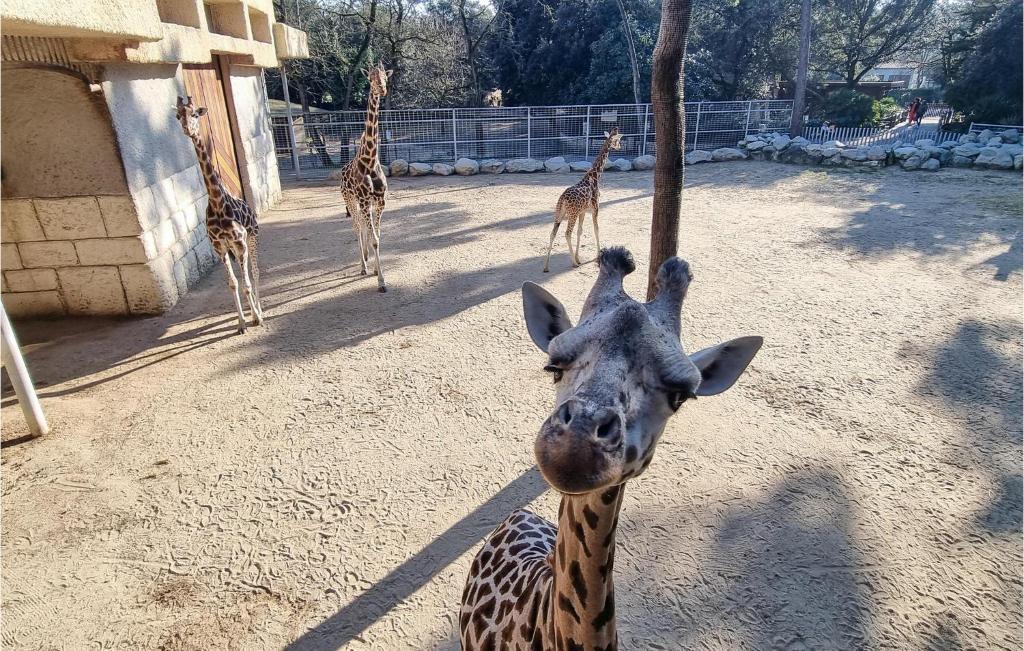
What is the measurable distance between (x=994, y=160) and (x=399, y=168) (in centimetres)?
1541

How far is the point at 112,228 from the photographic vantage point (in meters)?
6.29

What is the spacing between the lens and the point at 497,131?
17.4 metres

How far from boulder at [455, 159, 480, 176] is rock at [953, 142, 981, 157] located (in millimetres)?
12830

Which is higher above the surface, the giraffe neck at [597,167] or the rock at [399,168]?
the giraffe neck at [597,167]

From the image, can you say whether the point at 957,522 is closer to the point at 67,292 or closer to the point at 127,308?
the point at 127,308

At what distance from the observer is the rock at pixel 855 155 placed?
15.8 metres

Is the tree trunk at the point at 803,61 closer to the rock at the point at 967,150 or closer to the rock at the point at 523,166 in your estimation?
the rock at the point at 967,150

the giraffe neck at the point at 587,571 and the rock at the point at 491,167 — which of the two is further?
the rock at the point at 491,167

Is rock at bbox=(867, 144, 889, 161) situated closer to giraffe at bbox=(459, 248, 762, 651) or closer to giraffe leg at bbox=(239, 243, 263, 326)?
giraffe leg at bbox=(239, 243, 263, 326)

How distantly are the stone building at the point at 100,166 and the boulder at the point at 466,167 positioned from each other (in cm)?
832

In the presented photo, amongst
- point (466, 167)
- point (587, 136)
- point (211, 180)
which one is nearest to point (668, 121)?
point (211, 180)

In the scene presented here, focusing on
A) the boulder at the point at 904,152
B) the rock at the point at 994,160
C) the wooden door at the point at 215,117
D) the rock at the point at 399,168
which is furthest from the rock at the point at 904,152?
the wooden door at the point at 215,117

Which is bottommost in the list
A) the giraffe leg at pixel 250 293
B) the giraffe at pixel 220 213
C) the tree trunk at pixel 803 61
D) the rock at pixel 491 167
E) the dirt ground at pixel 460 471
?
the dirt ground at pixel 460 471

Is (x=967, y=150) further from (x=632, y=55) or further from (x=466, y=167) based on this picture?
→ (x=466, y=167)
